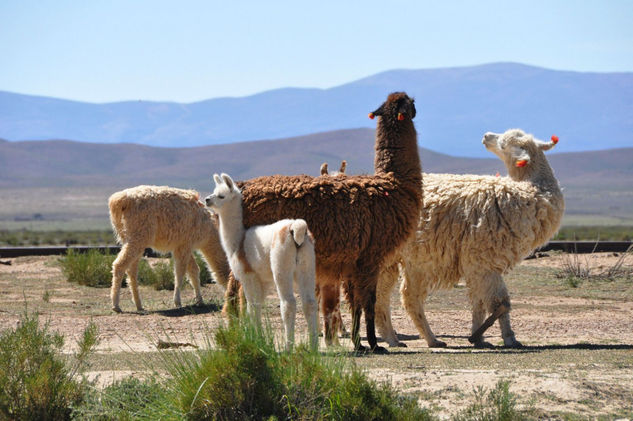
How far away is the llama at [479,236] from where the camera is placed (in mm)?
11180

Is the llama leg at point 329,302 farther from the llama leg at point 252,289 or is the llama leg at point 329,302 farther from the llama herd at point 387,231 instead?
the llama leg at point 252,289

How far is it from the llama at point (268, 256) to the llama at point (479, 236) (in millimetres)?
2564

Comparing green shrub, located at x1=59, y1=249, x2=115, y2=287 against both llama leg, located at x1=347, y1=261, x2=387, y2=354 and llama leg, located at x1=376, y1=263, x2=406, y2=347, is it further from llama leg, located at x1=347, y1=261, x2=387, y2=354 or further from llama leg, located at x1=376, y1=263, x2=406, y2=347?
llama leg, located at x1=347, y1=261, x2=387, y2=354

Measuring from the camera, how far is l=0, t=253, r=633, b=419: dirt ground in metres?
7.50

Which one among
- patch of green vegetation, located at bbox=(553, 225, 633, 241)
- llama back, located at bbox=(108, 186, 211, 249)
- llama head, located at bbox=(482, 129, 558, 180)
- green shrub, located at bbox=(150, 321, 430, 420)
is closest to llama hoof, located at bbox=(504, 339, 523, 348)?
llama head, located at bbox=(482, 129, 558, 180)

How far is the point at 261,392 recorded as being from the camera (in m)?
6.77

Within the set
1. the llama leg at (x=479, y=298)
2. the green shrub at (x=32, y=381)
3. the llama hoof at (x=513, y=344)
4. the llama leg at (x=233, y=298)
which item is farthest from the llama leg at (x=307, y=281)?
the llama hoof at (x=513, y=344)

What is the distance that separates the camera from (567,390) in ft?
24.8

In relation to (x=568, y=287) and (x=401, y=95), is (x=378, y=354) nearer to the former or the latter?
(x=401, y=95)

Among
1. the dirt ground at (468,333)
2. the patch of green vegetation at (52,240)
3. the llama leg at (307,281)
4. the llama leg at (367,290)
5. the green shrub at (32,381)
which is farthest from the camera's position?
the patch of green vegetation at (52,240)

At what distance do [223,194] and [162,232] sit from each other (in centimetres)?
657

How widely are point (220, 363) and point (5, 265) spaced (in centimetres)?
1791

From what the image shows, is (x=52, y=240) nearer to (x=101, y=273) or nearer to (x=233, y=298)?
(x=101, y=273)

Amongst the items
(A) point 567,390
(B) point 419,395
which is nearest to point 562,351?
(A) point 567,390
